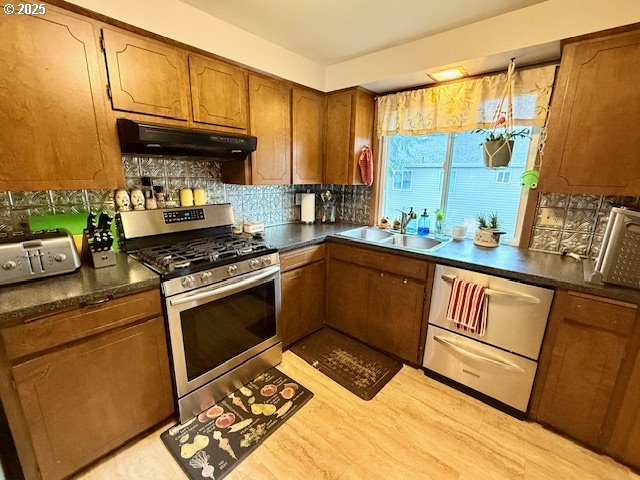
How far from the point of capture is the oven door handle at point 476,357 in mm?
1694

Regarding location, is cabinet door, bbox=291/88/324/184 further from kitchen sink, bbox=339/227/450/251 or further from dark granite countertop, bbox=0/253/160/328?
dark granite countertop, bbox=0/253/160/328

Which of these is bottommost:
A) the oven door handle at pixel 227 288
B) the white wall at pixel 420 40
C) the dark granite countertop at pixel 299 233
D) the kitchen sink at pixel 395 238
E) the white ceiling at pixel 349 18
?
the oven door handle at pixel 227 288

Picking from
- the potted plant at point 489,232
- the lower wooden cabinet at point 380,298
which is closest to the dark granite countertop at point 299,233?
the lower wooden cabinet at point 380,298

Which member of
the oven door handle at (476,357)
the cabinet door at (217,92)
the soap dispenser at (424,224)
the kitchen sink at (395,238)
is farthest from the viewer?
the soap dispenser at (424,224)

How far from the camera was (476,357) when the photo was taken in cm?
182

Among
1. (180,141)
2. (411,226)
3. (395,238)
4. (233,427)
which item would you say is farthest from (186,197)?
(411,226)

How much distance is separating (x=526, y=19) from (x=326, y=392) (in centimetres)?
257

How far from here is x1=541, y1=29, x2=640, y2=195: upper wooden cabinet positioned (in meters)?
1.42

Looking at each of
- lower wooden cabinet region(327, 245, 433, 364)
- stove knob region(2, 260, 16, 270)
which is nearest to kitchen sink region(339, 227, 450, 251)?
lower wooden cabinet region(327, 245, 433, 364)

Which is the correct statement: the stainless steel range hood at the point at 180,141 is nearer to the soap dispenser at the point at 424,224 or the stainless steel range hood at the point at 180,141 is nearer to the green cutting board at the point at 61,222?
the green cutting board at the point at 61,222

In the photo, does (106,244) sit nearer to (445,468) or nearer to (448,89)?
(445,468)

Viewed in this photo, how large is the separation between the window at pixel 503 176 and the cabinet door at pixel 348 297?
1.24m

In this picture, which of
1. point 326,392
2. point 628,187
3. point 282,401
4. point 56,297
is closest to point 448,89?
point 628,187

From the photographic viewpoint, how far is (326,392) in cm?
192
